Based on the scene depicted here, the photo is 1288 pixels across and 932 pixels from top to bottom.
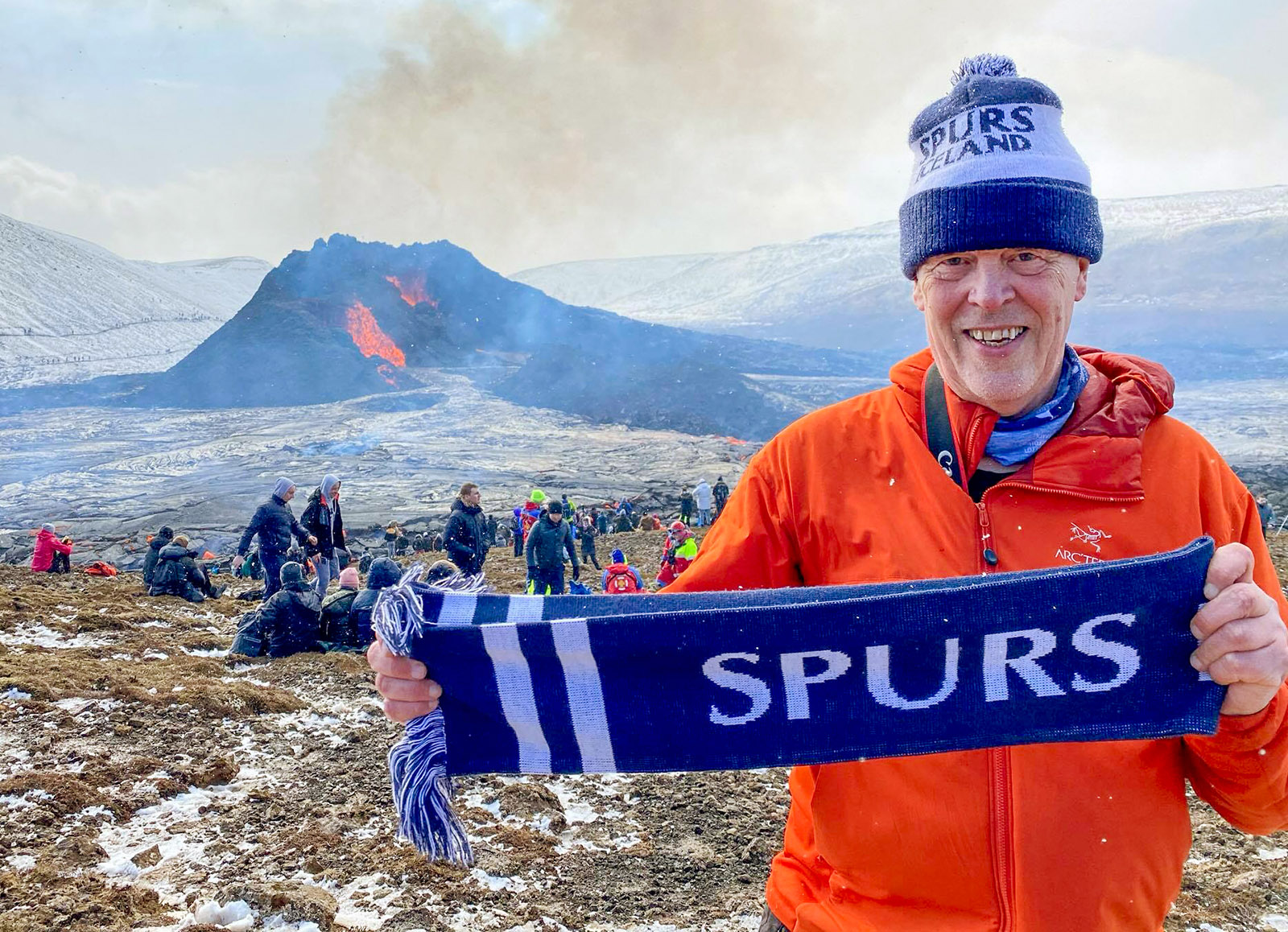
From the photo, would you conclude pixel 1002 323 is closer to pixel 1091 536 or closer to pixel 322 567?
pixel 1091 536

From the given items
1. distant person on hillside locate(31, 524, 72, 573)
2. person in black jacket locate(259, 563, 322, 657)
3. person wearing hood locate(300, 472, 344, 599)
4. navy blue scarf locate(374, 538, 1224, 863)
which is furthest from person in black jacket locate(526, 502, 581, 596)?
distant person on hillside locate(31, 524, 72, 573)

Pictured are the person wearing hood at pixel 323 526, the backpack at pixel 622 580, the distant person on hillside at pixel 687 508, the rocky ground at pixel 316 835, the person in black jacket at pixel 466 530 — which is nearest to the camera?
the rocky ground at pixel 316 835

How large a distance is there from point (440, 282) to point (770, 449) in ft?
250

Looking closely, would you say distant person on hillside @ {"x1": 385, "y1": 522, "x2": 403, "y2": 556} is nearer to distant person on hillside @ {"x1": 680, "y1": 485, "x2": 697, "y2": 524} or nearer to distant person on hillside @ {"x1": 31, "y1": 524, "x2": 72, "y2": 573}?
distant person on hillside @ {"x1": 31, "y1": 524, "x2": 72, "y2": 573}

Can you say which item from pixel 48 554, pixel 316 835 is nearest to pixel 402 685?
pixel 316 835

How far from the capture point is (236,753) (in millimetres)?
5180

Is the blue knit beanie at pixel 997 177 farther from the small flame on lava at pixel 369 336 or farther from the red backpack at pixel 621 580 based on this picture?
the small flame on lava at pixel 369 336

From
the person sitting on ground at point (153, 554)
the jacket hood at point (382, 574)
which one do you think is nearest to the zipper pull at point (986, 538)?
the jacket hood at point (382, 574)

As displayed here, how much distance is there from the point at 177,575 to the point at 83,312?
99242 mm

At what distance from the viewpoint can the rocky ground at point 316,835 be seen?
346cm

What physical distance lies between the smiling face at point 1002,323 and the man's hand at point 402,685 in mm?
1267

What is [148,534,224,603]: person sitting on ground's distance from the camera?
1101 centimetres

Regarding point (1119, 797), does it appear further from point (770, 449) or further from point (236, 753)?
point (236, 753)

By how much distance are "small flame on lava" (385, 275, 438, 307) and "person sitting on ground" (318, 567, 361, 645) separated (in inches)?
2586
